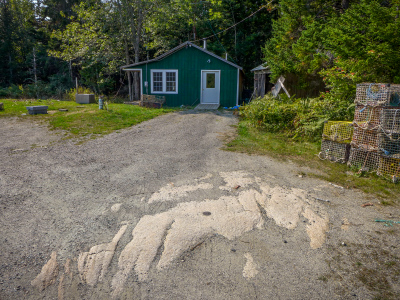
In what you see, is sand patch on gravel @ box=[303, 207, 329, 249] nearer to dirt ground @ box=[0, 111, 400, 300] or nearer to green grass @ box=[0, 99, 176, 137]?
dirt ground @ box=[0, 111, 400, 300]

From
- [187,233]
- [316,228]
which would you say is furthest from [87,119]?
[316,228]

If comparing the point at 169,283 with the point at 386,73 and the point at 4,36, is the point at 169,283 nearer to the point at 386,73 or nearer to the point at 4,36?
the point at 386,73

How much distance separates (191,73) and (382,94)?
12756 mm

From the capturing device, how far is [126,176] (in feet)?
16.7

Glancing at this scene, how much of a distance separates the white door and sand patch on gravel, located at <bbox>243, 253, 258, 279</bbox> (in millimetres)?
14728

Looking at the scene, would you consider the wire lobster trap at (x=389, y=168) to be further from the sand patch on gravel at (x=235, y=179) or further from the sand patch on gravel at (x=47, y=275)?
the sand patch on gravel at (x=47, y=275)

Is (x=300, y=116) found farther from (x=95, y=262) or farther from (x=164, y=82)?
(x=164, y=82)

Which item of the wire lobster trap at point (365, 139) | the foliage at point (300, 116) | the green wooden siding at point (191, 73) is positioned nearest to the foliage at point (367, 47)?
the foliage at point (300, 116)

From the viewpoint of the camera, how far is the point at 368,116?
541 centimetres

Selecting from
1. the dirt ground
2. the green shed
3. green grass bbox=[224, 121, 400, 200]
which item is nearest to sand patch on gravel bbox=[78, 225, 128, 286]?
the dirt ground

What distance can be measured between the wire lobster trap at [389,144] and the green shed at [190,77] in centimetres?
1191

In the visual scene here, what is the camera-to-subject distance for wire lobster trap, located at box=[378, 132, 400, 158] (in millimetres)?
4996

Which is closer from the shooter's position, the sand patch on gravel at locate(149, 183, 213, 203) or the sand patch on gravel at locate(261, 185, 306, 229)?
the sand patch on gravel at locate(261, 185, 306, 229)

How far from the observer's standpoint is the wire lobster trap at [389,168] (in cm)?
497
